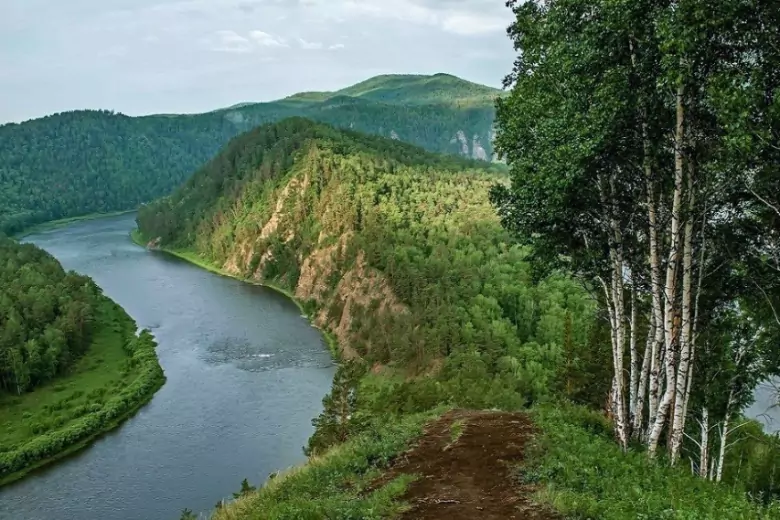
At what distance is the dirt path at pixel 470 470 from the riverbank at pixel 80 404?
43568mm

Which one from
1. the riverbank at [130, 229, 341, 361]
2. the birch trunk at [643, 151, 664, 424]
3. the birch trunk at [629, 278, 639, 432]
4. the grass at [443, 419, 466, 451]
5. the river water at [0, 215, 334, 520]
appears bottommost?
the river water at [0, 215, 334, 520]

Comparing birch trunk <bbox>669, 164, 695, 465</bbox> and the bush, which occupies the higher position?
birch trunk <bbox>669, 164, 695, 465</bbox>

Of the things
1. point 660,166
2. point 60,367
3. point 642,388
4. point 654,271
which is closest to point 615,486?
point 654,271

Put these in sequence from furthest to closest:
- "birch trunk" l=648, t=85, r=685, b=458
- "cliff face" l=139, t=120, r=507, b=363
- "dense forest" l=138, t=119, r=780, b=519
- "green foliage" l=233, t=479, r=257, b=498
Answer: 1. "cliff face" l=139, t=120, r=507, b=363
2. "green foliage" l=233, t=479, r=257, b=498
3. "dense forest" l=138, t=119, r=780, b=519
4. "birch trunk" l=648, t=85, r=685, b=458

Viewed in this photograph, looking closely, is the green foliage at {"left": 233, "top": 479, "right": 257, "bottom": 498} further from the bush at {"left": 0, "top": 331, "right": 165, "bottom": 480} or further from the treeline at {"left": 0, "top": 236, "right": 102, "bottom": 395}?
the treeline at {"left": 0, "top": 236, "right": 102, "bottom": 395}

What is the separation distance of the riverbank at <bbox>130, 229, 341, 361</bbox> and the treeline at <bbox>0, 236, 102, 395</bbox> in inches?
1090

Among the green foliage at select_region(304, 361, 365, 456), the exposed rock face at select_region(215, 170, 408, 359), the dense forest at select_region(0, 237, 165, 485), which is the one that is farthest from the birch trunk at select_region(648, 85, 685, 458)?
the exposed rock face at select_region(215, 170, 408, 359)

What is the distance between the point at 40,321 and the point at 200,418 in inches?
1171

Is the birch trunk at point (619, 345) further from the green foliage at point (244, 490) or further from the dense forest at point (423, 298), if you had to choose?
the green foliage at point (244, 490)

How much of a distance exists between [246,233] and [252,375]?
66.3m

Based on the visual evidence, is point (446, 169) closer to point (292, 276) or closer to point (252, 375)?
point (292, 276)

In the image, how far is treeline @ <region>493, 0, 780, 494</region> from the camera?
12586mm

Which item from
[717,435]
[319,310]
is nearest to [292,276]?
[319,310]

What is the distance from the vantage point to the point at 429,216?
111 meters
